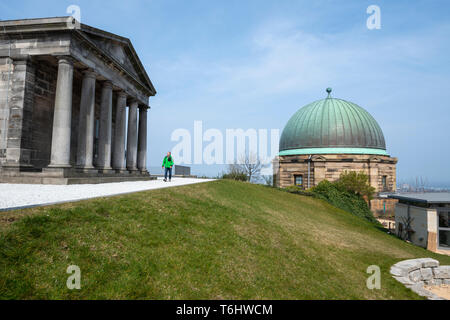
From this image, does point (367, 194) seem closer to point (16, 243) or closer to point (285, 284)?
point (285, 284)

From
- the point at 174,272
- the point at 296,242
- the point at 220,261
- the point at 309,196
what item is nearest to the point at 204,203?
the point at 296,242

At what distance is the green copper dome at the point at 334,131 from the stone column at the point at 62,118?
3577cm

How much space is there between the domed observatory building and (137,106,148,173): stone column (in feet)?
78.4

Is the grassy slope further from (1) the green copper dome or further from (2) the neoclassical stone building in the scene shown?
(1) the green copper dome

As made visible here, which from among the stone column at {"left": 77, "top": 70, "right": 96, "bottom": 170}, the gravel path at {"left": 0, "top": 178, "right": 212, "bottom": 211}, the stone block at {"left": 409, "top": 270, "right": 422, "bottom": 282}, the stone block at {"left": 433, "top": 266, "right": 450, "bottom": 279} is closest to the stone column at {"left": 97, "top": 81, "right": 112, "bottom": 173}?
the stone column at {"left": 77, "top": 70, "right": 96, "bottom": 170}

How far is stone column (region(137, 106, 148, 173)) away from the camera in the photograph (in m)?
25.6

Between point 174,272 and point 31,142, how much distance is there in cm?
1520

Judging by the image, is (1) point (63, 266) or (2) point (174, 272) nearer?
(1) point (63, 266)

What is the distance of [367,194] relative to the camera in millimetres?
34531

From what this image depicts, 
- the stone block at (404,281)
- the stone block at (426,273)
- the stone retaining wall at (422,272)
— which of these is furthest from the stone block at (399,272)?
the stone block at (426,273)

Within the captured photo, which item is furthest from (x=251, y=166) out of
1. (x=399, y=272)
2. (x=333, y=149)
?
(x=399, y=272)

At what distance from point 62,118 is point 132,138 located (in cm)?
930

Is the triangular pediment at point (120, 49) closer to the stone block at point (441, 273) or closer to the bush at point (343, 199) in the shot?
the bush at point (343, 199)

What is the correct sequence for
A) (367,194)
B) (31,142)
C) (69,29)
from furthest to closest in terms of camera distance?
(367,194)
(31,142)
(69,29)
